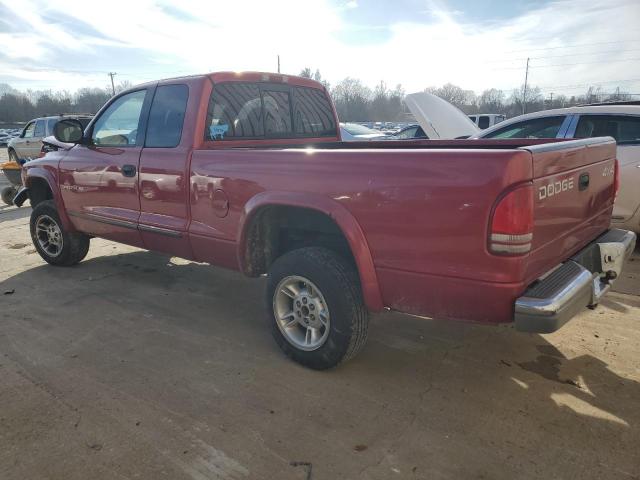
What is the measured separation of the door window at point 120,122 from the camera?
4355 millimetres

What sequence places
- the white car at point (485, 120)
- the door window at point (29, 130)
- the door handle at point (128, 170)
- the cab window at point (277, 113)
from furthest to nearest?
1. the white car at point (485, 120)
2. the door window at point (29, 130)
3. the cab window at point (277, 113)
4. the door handle at point (128, 170)

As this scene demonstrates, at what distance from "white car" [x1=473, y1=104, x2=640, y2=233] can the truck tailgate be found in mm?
2392

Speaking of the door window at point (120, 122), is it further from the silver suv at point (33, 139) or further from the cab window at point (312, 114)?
the silver suv at point (33, 139)

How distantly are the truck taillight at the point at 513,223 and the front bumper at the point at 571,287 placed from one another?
0.26 meters

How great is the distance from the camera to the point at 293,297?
3209 millimetres

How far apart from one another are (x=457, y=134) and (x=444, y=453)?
274 inches

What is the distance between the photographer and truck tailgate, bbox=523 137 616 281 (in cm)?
237

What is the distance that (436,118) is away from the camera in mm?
8477

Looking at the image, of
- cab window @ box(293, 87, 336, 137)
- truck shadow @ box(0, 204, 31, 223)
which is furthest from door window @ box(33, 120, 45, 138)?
cab window @ box(293, 87, 336, 137)

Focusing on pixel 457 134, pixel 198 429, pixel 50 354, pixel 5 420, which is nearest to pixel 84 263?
pixel 50 354

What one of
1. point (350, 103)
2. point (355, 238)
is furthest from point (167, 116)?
point (350, 103)

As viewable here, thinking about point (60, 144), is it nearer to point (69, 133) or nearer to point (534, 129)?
point (69, 133)

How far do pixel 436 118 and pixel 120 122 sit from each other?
562cm

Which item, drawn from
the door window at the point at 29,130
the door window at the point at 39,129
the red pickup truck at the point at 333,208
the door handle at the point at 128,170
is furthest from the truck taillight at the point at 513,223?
the door window at the point at 29,130
